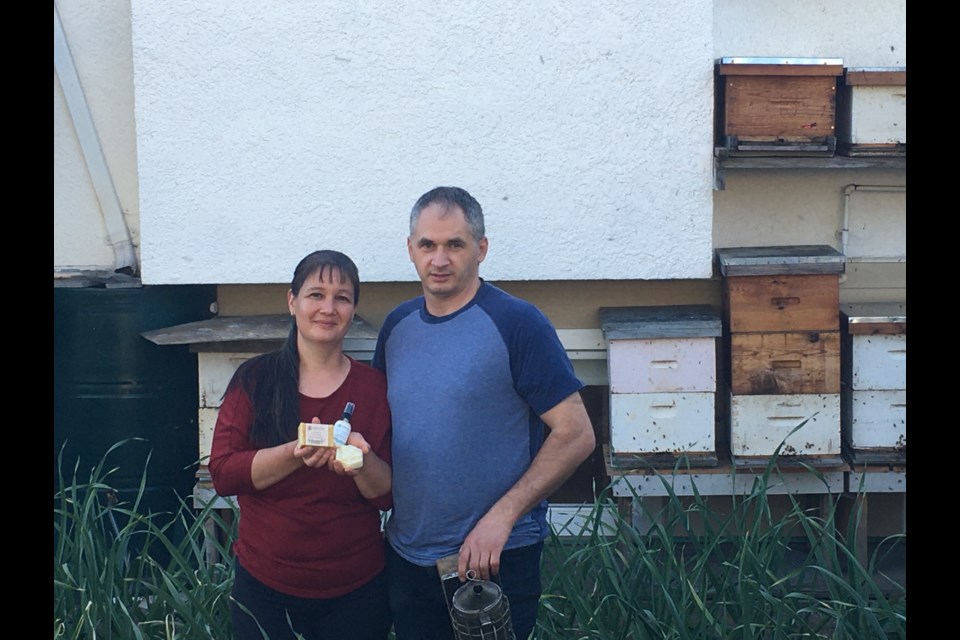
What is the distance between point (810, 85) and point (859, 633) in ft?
7.07

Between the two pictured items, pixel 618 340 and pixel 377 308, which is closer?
pixel 618 340

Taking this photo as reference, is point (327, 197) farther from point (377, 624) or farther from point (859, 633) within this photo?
point (859, 633)

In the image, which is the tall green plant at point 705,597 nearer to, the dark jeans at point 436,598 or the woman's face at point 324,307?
the dark jeans at point 436,598

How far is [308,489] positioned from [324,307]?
0.43 meters

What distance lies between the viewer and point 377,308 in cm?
460

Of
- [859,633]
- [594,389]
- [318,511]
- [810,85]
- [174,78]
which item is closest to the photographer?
[318,511]

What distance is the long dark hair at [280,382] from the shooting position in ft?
8.00

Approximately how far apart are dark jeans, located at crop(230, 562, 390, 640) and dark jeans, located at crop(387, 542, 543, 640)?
0.06 meters

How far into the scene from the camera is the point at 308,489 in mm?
2443

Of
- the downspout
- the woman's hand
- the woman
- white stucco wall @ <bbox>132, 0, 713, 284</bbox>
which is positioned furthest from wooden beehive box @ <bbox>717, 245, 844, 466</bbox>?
the downspout

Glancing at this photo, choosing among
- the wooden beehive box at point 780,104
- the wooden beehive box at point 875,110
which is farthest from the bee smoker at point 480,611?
the wooden beehive box at point 875,110

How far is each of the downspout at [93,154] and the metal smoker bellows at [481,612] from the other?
2929mm

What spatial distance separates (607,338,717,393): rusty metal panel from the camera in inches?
156

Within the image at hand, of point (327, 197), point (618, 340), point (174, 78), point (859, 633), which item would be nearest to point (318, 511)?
point (859, 633)
